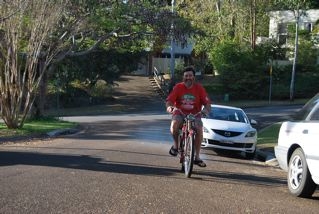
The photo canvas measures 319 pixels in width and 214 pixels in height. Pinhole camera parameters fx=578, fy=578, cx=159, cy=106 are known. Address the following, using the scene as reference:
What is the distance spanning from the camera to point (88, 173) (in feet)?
31.4

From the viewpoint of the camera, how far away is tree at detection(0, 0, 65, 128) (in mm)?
18641

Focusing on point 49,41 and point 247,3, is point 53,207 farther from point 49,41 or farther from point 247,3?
point 247,3

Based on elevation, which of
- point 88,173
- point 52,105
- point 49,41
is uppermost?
point 49,41

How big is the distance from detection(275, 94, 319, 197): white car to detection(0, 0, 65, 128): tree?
38.4 ft

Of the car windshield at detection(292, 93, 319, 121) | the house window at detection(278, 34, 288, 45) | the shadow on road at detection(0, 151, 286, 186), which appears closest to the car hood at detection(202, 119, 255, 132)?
the shadow on road at detection(0, 151, 286, 186)

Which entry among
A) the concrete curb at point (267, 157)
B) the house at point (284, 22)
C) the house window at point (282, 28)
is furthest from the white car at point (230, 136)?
the house window at point (282, 28)

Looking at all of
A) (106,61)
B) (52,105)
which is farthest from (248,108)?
(52,105)

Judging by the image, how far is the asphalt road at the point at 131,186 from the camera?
7125mm

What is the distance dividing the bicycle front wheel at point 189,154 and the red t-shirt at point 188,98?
1.82ft

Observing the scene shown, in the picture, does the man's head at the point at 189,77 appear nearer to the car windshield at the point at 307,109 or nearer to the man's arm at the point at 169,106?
the man's arm at the point at 169,106

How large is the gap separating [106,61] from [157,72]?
45.7 ft

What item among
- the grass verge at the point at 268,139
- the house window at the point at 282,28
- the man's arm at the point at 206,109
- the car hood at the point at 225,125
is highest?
the house window at the point at 282,28

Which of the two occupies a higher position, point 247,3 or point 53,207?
point 247,3

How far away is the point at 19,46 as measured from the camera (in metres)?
20.1
